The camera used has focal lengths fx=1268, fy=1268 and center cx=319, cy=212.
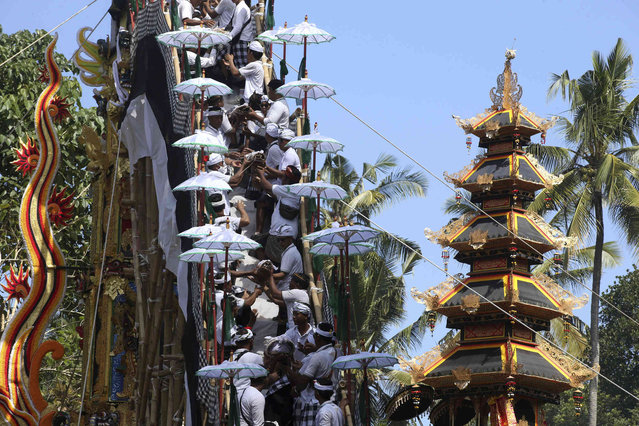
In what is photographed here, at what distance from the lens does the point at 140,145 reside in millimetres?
17625

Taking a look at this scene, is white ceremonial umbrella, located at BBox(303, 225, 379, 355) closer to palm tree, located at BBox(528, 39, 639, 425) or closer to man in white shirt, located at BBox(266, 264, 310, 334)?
man in white shirt, located at BBox(266, 264, 310, 334)

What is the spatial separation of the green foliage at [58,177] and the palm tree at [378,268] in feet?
17.9

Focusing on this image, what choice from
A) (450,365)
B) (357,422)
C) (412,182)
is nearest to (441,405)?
(450,365)

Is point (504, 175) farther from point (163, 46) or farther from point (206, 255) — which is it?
point (206, 255)

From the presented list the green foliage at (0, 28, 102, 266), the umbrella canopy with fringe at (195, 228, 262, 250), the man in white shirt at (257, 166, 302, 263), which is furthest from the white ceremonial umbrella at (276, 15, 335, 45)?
the green foliage at (0, 28, 102, 266)

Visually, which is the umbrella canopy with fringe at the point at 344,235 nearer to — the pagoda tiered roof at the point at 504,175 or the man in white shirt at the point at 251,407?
the man in white shirt at the point at 251,407

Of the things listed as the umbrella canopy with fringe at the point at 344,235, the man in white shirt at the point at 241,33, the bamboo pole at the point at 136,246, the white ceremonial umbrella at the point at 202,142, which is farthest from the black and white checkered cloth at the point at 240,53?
the umbrella canopy with fringe at the point at 344,235

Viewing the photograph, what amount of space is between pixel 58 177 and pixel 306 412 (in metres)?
16.5

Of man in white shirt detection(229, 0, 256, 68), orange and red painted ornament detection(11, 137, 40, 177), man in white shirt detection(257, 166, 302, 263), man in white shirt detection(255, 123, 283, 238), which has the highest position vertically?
man in white shirt detection(229, 0, 256, 68)

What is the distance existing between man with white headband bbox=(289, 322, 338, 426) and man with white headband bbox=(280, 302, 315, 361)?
248 mm

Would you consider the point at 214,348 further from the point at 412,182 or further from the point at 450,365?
the point at 412,182

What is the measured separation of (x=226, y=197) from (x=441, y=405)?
7327 mm

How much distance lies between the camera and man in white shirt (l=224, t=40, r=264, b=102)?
675 inches

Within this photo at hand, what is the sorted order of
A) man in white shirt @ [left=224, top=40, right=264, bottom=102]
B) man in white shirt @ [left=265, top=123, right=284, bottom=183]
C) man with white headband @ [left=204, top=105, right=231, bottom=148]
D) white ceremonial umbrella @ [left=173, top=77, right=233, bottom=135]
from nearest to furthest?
white ceremonial umbrella @ [left=173, top=77, right=233, bottom=135] < man in white shirt @ [left=265, top=123, right=284, bottom=183] < man with white headband @ [left=204, top=105, right=231, bottom=148] < man in white shirt @ [left=224, top=40, right=264, bottom=102]
